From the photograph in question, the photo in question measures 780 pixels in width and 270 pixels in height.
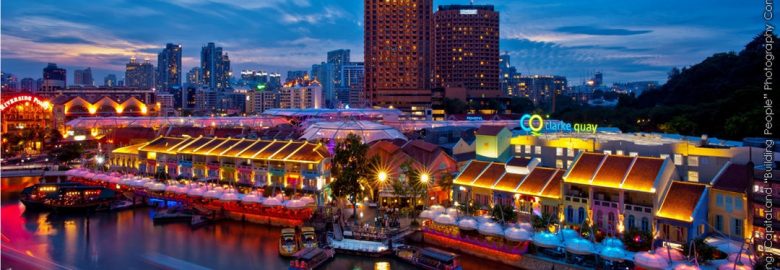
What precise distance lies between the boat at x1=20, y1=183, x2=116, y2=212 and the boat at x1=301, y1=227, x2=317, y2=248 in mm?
16214

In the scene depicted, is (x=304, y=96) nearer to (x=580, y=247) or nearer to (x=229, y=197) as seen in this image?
(x=229, y=197)

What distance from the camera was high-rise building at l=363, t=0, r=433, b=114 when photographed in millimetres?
102062

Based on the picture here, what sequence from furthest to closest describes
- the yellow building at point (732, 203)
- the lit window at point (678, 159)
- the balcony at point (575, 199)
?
the lit window at point (678, 159) < the balcony at point (575, 199) < the yellow building at point (732, 203)

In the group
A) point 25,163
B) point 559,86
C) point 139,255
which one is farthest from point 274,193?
point 559,86

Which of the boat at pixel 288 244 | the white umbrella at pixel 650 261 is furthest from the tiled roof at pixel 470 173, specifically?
the white umbrella at pixel 650 261

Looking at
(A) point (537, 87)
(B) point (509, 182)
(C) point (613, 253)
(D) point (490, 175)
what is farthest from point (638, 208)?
(A) point (537, 87)

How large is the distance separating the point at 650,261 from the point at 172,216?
25219 millimetres

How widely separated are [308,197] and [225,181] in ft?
26.3

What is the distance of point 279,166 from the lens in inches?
1282

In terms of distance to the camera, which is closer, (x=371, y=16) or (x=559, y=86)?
(x=371, y=16)

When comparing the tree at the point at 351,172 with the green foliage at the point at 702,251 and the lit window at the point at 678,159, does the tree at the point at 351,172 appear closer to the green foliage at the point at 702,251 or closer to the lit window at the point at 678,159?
the lit window at the point at 678,159

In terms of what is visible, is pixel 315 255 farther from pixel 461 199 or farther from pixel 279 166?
pixel 279 166

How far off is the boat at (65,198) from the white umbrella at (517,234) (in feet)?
83.7

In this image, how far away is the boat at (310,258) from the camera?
2205 cm
